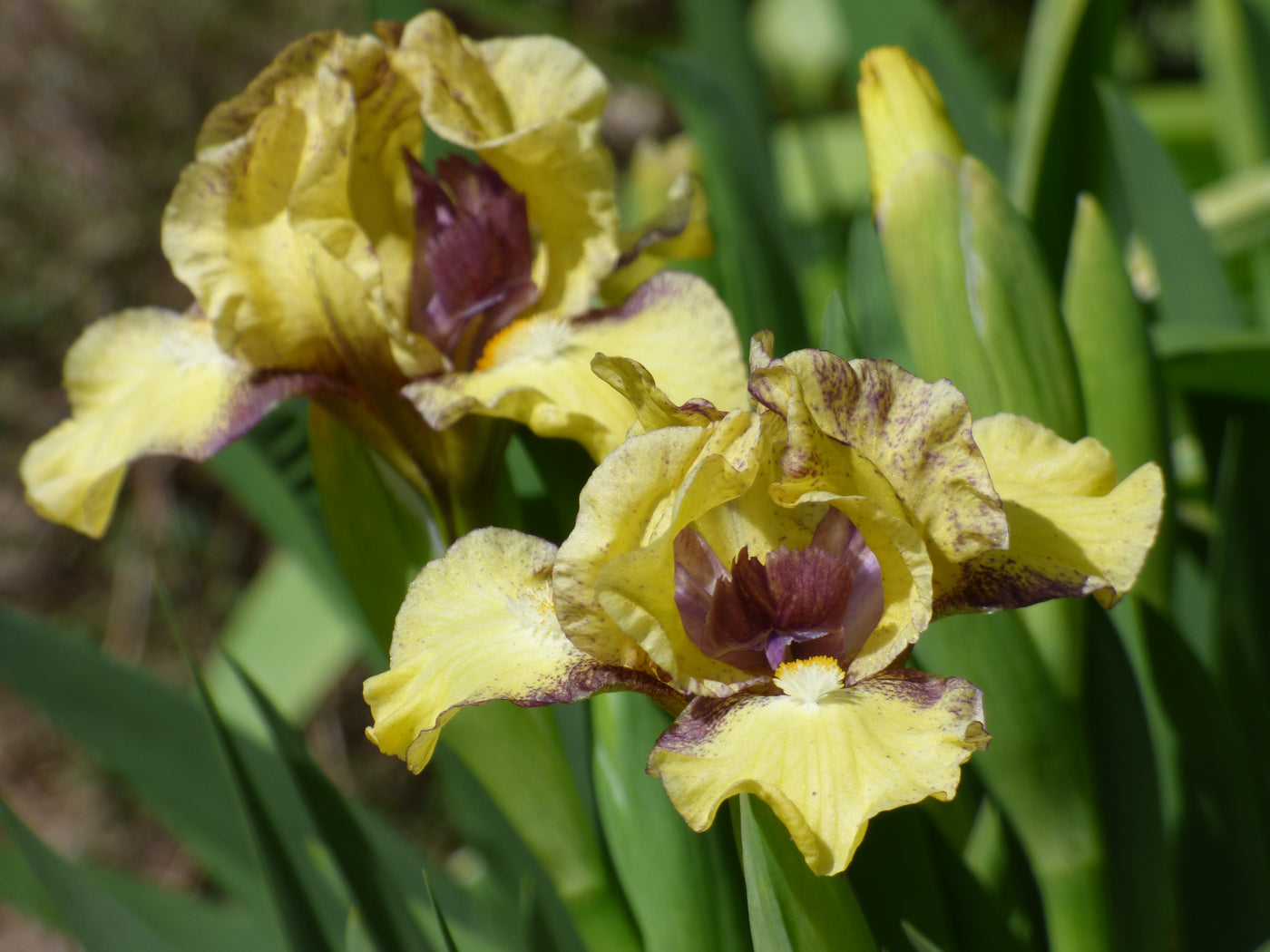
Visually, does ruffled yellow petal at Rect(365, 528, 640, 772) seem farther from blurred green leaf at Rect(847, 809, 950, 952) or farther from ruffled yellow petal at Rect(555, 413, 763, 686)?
blurred green leaf at Rect(847, 809, 950, 952)

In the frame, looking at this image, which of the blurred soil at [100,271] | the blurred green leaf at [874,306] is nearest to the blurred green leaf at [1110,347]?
the blurred green leaf at [874,306]

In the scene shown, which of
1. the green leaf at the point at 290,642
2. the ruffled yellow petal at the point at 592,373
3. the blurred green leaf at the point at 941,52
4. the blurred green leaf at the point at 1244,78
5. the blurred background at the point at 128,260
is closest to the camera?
the ruffled yellow petal at the point at 592,373

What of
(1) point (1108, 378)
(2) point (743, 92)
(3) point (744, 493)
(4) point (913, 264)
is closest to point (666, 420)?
(3) point (744, 493)

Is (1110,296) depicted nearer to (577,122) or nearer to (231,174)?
(577,122)

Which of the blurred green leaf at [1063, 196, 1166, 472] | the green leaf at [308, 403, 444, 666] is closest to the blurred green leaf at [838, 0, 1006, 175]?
the blurred green leaf at [1063, 196, 1166, 472]

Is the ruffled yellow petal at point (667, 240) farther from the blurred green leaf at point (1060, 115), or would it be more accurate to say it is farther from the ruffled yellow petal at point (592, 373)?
the blurred green leaf at point (1060, 115)
